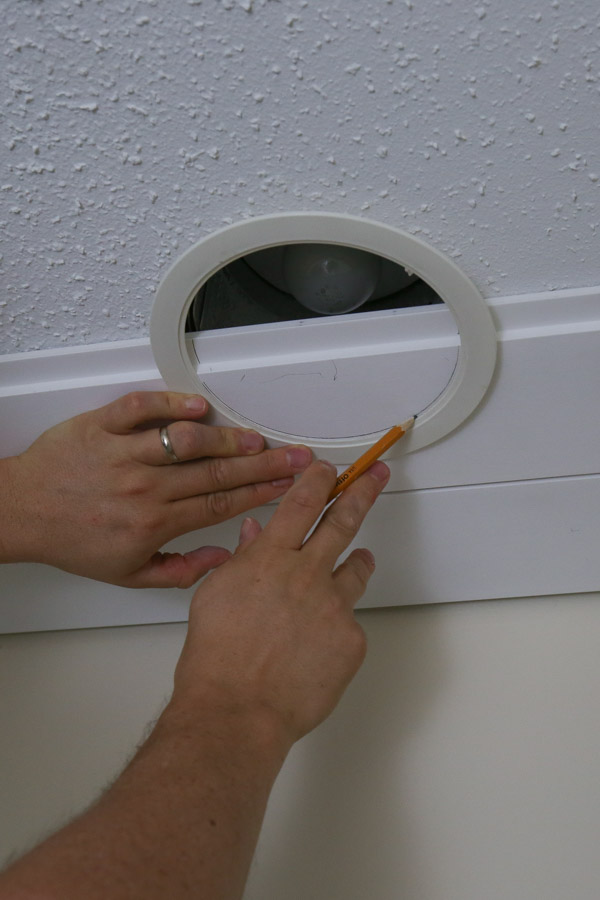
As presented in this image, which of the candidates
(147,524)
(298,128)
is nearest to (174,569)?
(147,524)

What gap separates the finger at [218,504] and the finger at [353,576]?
11cm

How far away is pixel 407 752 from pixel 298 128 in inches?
23.3

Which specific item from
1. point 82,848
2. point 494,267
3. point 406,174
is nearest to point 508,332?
point 494,267

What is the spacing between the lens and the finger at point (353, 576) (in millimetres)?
561

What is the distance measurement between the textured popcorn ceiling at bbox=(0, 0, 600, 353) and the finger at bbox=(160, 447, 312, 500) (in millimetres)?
166

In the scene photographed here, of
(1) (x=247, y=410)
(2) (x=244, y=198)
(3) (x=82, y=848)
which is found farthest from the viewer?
(1) (x=247, y=410)

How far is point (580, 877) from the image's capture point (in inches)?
25.3

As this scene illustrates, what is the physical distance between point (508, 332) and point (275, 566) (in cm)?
26

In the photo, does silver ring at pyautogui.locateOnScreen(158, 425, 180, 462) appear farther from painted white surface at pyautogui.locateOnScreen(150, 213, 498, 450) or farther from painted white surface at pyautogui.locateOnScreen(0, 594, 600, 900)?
painted white surface at pyautogui.locateOnScreen(0, 594, 600, 900)

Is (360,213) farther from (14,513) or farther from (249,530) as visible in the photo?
(14,513)

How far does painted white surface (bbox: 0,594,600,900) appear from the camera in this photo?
660mm

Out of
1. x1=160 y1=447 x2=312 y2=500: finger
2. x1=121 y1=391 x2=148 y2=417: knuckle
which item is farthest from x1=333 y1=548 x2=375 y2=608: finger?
x1=121 y1=391 x2=148 y2=417: knuckle

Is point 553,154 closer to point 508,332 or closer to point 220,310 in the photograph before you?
point 508,332

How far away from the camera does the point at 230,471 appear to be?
636 millimetres
